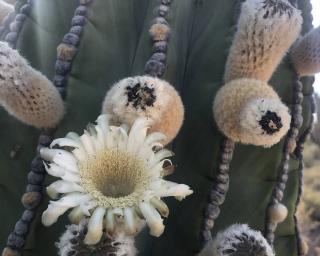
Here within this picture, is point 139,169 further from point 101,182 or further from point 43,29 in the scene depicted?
point 43,29

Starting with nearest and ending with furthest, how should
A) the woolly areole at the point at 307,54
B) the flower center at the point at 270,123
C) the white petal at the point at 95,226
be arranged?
1. the white petal at the point at 95,226
2. the flower center at the point at 270,123
3. the woolly areole at the point at 307,54

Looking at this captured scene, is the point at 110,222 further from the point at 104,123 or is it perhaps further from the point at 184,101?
the point at 184,101

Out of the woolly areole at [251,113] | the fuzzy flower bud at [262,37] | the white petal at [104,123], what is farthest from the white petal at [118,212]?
the fuzzy flower bud at [262,37]

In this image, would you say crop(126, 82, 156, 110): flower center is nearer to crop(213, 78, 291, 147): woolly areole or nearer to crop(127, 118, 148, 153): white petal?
crop(127, 118, 148, 153): white petal

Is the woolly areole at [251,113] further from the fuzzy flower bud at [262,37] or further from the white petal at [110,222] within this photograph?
the white petal at [110,222]

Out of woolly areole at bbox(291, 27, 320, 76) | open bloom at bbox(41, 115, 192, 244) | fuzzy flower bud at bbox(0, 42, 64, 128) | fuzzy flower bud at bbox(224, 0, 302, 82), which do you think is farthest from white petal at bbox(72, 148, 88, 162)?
woolly areole at bbox(291, 27, 320, 76)

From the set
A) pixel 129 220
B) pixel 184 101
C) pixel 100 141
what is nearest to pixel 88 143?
pixel 100 141

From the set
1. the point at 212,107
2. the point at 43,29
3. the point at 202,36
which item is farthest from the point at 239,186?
the point at 43,29
